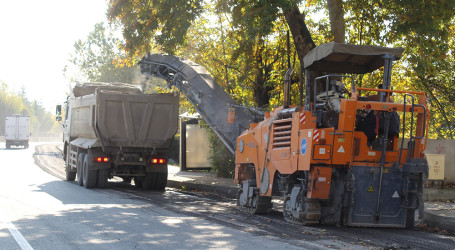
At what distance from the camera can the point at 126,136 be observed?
17.7m

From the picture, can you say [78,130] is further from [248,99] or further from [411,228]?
[411,228]

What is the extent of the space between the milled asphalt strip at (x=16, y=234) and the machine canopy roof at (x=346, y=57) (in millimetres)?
6256

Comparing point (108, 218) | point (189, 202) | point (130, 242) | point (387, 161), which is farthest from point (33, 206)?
point (387, 161)

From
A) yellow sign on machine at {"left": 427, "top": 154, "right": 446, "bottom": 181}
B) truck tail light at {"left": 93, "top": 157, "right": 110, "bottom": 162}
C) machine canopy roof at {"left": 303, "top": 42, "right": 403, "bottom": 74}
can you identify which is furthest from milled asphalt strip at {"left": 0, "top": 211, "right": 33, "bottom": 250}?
yellow sign on machine at {"left": 427, "top": 154, "right": 446, "bottom": 181}

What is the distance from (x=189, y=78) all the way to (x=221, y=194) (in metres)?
Result: 3.74

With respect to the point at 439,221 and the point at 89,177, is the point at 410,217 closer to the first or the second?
the point at 439,221

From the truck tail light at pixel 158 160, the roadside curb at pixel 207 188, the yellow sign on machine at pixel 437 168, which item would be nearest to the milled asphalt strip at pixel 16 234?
the roadside curb at pixel 207 188

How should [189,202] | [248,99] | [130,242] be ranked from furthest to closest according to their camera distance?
[248,99], [189,202], [130,242]

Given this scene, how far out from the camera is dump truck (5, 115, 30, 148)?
60500 millimetres

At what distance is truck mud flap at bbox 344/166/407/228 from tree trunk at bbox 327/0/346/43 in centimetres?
771

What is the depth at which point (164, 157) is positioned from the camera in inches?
727

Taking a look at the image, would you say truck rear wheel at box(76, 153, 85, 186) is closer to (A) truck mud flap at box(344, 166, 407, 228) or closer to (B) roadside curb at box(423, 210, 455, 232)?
(A) truck mud flap at box(344, 166, 407, 228)

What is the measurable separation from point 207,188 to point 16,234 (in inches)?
398

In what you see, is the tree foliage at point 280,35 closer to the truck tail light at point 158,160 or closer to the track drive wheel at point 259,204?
the truck tail light at point 158,160
